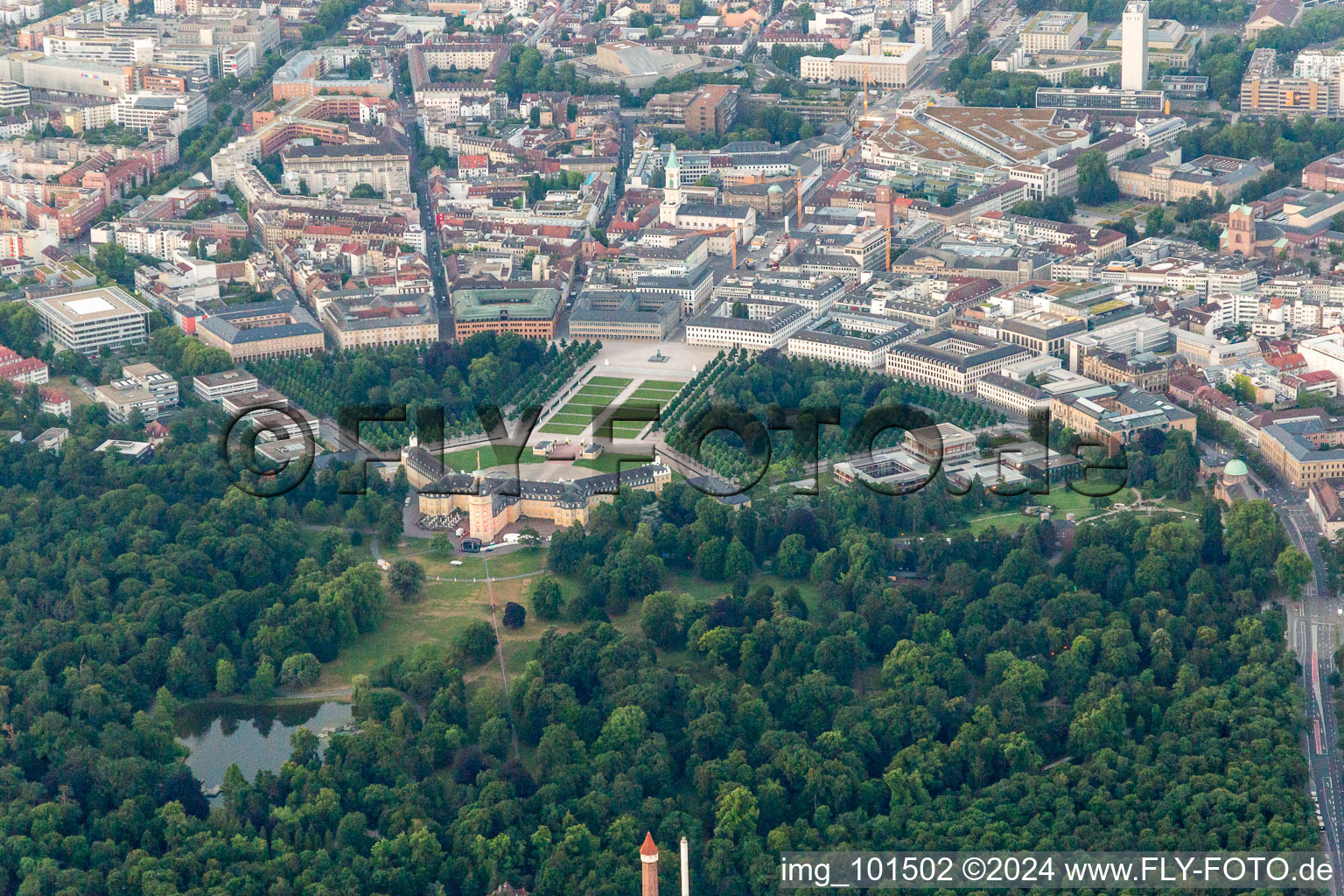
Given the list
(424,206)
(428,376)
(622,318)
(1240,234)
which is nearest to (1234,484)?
(1240,234)

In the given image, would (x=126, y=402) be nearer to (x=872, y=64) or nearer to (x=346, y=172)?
(x=346, y=172)

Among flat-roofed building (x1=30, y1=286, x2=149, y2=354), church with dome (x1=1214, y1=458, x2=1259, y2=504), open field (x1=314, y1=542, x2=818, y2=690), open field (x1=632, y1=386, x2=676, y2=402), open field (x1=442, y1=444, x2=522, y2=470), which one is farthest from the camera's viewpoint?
flat-roofed building (x1=30, y1=286, x2=149, y2=354)

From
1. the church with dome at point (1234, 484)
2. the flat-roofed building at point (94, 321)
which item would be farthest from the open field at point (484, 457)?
the church with dome at point (1234, 484)

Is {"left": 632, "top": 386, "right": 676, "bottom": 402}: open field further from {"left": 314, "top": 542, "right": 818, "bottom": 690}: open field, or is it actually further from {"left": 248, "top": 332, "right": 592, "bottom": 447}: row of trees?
{"left": 314, "top": 542, "right": 818, "bottom": 690}: open field

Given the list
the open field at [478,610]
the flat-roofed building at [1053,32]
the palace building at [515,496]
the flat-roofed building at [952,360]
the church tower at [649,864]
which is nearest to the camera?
the church tower at [649,864]

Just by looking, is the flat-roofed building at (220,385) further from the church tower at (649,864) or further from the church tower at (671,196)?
the church tower at (649,864)

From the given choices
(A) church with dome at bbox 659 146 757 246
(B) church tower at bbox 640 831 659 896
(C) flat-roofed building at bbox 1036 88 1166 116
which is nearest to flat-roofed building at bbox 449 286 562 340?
(A) church with dome at bbox 659 146 757 246
